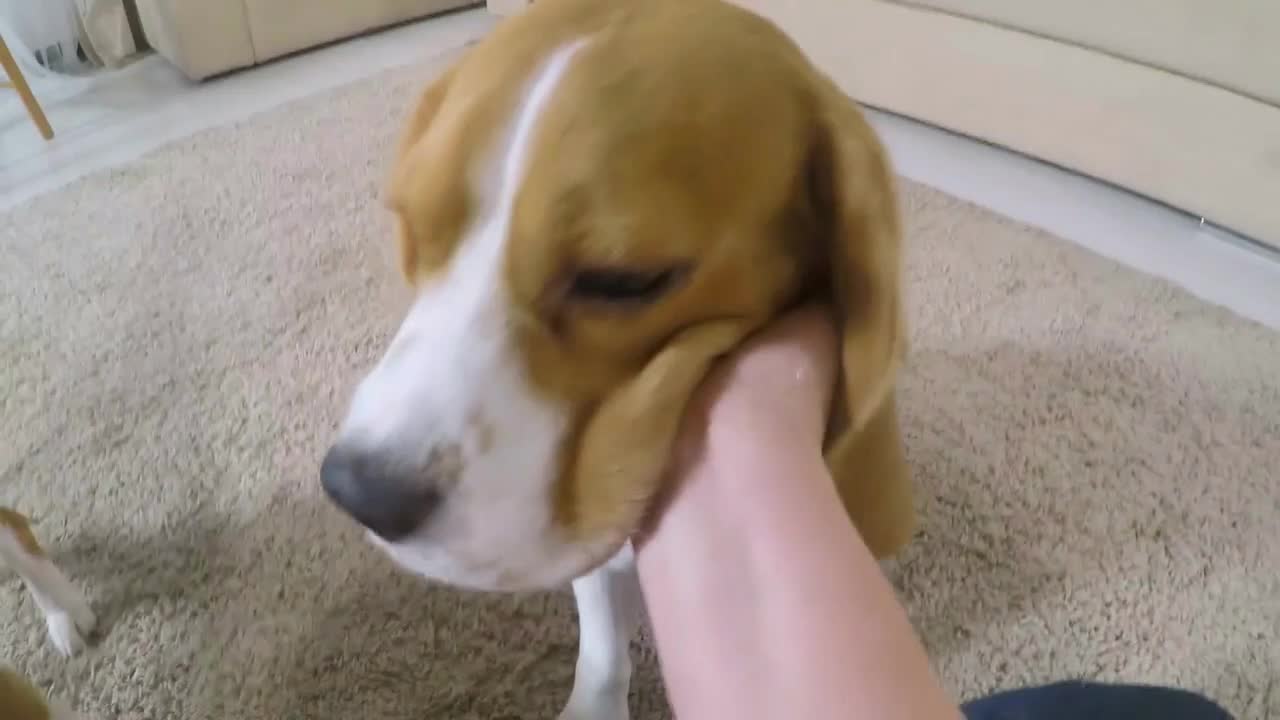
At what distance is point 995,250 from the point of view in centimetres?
167

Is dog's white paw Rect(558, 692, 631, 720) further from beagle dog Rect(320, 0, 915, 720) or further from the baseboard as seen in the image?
the baseboard

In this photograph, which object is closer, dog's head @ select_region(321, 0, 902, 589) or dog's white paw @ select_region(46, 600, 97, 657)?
dog's head @ select_region(321, 0, 902, 589)

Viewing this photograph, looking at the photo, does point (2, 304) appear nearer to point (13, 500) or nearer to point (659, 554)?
point (13, 500)

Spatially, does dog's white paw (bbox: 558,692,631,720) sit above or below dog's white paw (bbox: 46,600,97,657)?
above

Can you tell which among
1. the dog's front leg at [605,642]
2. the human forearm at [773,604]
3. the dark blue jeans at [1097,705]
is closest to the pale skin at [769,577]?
the human forearm at [773,604]

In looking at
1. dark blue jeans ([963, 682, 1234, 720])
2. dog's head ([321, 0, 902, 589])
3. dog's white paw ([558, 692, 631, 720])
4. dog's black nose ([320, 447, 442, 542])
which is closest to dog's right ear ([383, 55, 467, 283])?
dog's head ([321, 0, 902, 589])

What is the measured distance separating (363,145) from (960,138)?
1.11 meters

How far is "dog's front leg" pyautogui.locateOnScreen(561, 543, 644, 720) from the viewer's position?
88 centimetres

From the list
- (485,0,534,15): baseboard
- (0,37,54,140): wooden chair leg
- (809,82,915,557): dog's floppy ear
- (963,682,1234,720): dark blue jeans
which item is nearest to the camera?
(809,82,915,557): dog's floppy ear

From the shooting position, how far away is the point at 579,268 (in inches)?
23.3

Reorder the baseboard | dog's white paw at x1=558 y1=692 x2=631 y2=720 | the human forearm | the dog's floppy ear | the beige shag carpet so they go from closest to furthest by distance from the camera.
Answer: the human forearm
the dog's floppy ear
dog's white paw at x1=558 y1=692 x2=631 y2=720
the beige shag carpet
the baseboard

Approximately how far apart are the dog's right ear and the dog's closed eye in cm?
8

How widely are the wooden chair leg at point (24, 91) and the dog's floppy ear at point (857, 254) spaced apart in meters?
1.94

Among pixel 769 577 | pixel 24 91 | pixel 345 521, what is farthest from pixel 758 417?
pixel 24 91
